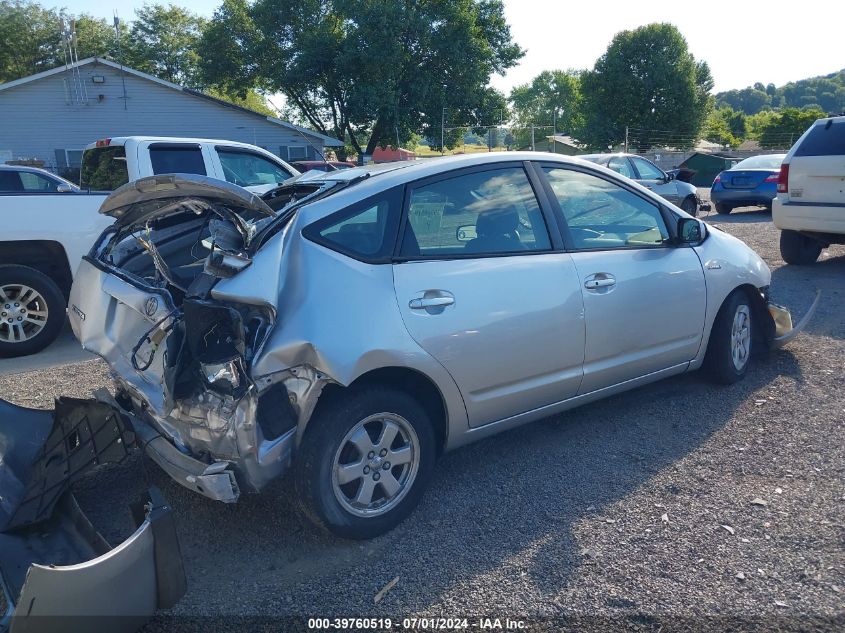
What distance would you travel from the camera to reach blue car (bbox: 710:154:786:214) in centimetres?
1577

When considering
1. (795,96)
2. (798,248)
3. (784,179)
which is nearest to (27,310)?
(784,179)

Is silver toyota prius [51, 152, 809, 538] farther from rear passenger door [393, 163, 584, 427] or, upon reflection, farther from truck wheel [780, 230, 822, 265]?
truck wheel [780, 230, 822, 265]

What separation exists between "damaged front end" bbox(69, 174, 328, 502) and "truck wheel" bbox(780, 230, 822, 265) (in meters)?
8.42

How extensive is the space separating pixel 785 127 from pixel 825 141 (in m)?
49.7

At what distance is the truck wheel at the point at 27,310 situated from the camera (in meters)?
6.21

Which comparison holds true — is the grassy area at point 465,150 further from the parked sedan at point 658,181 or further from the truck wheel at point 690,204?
the truck wheel at point 690,204

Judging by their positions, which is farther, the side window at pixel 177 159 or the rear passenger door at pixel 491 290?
the side window at pixel 177 159

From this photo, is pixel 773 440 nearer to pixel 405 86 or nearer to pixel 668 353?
pixel 668 353

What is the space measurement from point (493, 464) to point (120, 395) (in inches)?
82.6

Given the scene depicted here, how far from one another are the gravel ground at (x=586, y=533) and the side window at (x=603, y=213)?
46.6 inches

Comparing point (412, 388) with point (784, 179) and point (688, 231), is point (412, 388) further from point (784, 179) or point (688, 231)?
point (784, 179)

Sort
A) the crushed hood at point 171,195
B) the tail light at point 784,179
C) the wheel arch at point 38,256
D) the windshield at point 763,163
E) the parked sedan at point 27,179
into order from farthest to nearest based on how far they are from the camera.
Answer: the windshield at point 763,163 < the parked sedan at point 27,179 < the tail light at point 784,179 < the wheel arch at point 38,256 < the crushed hood at point 171,195

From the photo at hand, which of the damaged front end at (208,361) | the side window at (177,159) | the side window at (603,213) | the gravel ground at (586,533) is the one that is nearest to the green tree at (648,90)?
the side window at (177,159)

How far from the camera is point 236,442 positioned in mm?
2861
